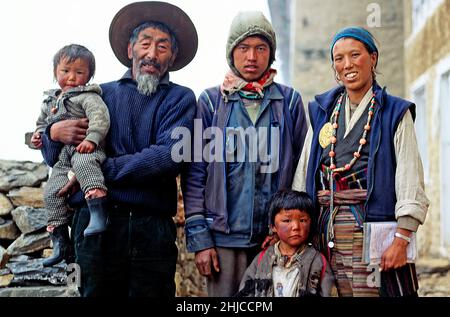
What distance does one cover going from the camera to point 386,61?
9680 millimetres

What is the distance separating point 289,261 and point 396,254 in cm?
52

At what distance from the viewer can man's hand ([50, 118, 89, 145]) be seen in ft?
10.2

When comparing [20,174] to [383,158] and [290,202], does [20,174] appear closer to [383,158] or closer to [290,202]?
[290,202]

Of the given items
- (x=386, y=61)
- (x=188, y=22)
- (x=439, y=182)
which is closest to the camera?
(x=188, y=22)

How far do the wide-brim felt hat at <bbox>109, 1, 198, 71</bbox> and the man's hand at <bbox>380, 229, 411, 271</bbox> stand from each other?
154 cm

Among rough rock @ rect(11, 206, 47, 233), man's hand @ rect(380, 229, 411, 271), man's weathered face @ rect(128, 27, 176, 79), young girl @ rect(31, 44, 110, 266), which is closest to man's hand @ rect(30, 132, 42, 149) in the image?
young girl @ rect(31, 44, 110, 266)

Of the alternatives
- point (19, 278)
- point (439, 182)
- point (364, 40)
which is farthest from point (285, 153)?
point (439, 182)

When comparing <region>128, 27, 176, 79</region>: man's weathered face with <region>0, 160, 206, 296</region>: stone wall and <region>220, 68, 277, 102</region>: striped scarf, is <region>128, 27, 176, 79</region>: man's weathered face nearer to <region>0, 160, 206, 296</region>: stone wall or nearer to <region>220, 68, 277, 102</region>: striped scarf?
<region>220, 68, 277, 102</region>: striped scarf

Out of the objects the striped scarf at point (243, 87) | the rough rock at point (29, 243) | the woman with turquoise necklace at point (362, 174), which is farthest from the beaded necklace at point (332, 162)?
the rough rock at point (29, 243)

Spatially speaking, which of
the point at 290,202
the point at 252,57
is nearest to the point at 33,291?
the point at 290,202

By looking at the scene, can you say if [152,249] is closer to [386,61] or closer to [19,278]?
[19,278]

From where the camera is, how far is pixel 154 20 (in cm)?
336

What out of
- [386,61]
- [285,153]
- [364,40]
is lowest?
[285,153]

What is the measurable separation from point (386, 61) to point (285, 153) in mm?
7011
